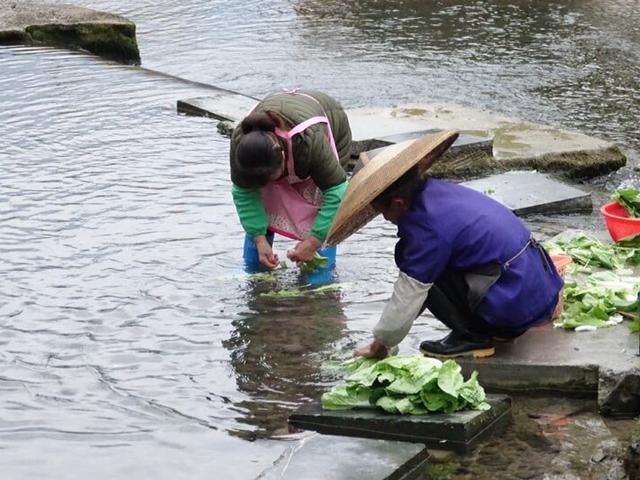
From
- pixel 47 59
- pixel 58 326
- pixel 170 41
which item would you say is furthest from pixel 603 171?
pixel 170 41

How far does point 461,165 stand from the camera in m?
8.67

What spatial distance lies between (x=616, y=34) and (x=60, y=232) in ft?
30.4

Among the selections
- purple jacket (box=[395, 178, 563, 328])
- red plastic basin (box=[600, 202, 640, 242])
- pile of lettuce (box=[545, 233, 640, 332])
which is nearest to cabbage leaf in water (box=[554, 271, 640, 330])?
pile of lettuce (box=[545, 233, 640, 332])

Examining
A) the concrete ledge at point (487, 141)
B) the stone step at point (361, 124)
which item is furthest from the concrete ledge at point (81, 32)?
the concrete ledge at point (487, 141)

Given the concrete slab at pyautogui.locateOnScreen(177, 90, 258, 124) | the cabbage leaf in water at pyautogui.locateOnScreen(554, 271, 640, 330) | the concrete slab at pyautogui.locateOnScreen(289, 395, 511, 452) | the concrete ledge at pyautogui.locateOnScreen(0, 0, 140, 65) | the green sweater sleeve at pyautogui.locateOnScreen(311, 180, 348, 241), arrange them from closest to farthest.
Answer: the concrete slab at pyautogui.locateOnScreen(289, 395, 511, 452) → the cabbage leaf in water at pyautogui.locateOnScreen(554, 271, 640, 330) → the green sweater sleeve at pyautogui.locateOnScreen(311, 180, 348, 241) → the concrete slab at pyautogui.locateOnScreen(177, 90, 258, 124) → the concrete ledge at pyautogui.locateOnScreen(0, 0, 140, 65)

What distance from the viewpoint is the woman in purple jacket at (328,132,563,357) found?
4.63 meters

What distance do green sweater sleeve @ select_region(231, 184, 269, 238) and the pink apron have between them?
7 cm

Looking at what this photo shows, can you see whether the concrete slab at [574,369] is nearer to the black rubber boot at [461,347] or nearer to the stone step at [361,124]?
the black rubber boot at [461,347]

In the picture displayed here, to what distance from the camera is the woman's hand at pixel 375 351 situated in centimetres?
485

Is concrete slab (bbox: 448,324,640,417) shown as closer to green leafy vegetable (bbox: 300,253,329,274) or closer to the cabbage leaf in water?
the cabbage leaf in water

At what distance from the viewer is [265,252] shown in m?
6.29

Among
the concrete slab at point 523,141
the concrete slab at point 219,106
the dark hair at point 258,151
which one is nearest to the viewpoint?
the dark hair at point 258,151

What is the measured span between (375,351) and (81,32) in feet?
32.3

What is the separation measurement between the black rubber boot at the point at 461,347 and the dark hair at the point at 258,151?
1.34 m
